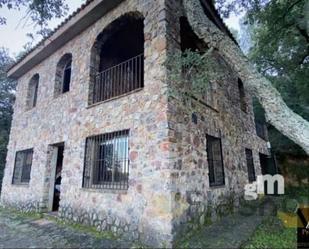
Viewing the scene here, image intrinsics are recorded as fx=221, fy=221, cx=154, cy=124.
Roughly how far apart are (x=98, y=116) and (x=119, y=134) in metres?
0.84

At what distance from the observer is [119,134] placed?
17.1ft

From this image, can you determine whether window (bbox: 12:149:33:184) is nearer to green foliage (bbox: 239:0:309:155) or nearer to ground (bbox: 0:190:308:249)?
ground (bbox: 0:190:308:249)

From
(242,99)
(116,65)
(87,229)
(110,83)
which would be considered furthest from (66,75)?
(242,99)

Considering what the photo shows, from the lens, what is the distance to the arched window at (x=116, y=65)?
6.06m

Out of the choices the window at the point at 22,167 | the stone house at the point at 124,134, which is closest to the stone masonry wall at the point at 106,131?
the stone house at the point at 124,134

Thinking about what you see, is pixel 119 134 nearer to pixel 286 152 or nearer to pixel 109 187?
pixel 109 187

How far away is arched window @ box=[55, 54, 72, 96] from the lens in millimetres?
7594

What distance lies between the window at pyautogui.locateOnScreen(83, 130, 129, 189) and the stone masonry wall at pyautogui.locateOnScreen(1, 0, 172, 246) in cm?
19

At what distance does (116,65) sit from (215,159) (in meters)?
3.95

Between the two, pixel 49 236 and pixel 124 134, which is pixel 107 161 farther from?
pixel 49 236

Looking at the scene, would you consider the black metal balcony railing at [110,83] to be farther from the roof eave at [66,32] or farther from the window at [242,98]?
the window at [242,98]

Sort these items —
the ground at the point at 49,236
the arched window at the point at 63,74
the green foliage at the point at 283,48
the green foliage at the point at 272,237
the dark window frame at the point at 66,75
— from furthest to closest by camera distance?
the dark window frame at the point at 66,75 → the arched window at the point at 63,74 → the green foliage at the point at 283,48 → the ground at the point at 49,236 → the green foliage at the point at 272,237

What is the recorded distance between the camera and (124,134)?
5145 millimetres

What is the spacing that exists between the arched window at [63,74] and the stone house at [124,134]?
0.12 ft
